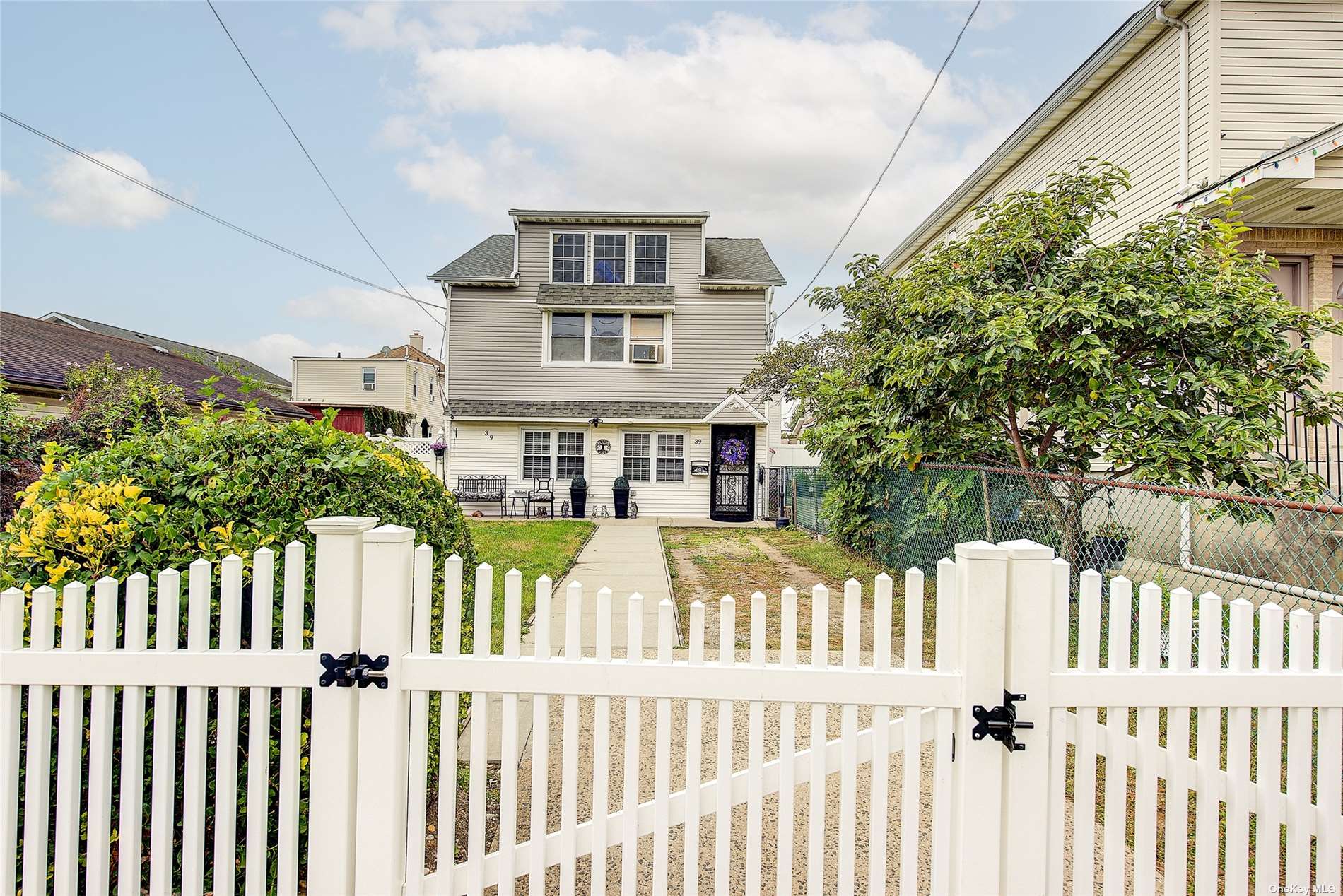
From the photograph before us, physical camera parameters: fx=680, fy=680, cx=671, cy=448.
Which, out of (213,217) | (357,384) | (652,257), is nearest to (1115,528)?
(652,257)

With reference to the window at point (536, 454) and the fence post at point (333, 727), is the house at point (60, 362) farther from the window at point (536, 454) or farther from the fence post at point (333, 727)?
the fence post at point (333, 727)

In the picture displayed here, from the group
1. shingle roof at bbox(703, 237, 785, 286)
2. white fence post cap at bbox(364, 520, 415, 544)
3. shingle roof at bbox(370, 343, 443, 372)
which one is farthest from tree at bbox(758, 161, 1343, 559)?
shingle roof at bbox(370, 343, 443, 372)

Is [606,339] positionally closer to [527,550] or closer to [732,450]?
[732,450]

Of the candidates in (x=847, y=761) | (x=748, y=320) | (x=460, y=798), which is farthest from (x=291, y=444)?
(x=748, y=320)

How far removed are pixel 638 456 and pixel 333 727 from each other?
14661 millimetres

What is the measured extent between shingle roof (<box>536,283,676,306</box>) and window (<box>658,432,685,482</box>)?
3.22 m

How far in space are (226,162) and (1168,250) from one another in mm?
14941

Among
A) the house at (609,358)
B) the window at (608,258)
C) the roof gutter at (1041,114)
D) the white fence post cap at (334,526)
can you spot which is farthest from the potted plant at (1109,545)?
the window at (608,258)

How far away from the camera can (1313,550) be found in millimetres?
7320

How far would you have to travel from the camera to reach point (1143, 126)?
9102 millimetres

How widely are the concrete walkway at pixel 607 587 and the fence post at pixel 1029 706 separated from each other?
3.76ft

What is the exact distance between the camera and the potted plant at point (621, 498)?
15.8m

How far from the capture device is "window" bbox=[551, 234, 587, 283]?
16812 millimetres

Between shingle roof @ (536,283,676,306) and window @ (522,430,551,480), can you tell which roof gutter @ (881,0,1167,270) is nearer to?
shingle roof @ (536,283,676,306)
